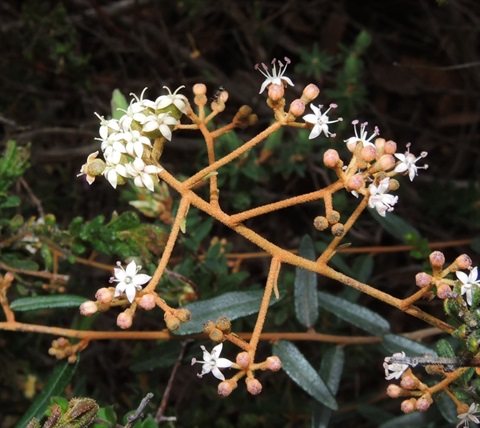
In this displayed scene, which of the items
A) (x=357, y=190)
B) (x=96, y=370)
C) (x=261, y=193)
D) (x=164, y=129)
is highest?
(x=164, y=129)

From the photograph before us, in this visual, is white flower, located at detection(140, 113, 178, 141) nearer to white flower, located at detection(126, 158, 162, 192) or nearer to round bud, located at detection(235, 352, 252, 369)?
white flower, located at detection(126, 158, 162, 192)

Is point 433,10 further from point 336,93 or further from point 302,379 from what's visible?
point 302,379

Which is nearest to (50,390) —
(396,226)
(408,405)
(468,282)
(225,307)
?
(225,307)

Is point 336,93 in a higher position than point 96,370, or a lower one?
higher

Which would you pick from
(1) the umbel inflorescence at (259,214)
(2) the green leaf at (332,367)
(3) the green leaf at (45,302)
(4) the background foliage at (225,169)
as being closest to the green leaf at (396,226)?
(4) the background foliage at (225,169)

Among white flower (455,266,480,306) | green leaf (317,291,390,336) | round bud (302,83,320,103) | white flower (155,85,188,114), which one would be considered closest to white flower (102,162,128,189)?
white flower (155,85,188,114)

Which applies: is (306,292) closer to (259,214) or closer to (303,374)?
(303,374)

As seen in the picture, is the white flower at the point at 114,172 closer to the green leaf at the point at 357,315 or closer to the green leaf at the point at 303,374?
the green leaf at the point at 303,374

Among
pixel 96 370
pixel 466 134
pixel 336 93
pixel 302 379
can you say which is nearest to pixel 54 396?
pixel 302 379
